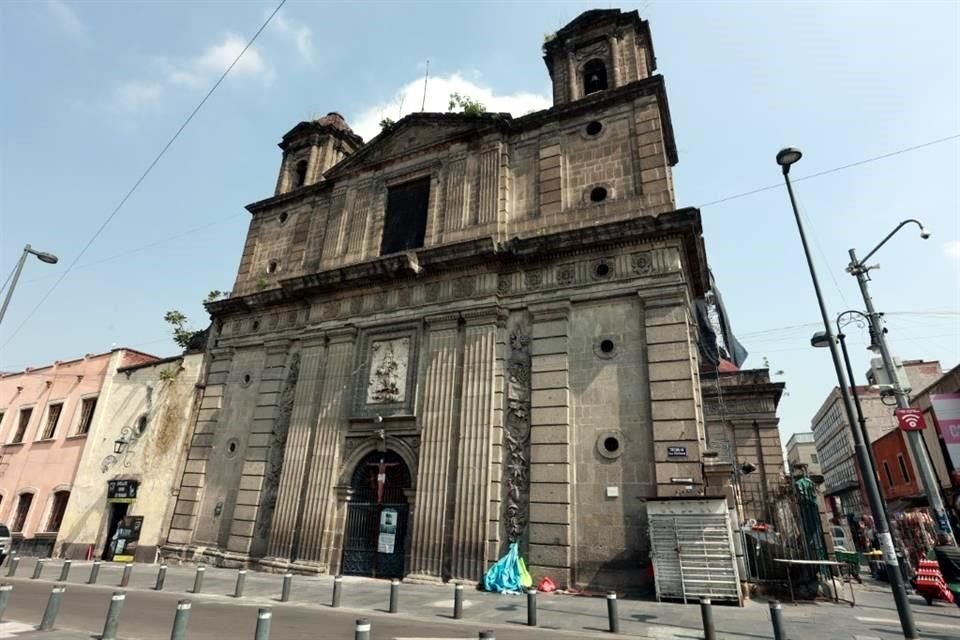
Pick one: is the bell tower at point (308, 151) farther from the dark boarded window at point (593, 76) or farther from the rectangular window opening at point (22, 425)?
the rectangular window opening at point (22, 425)

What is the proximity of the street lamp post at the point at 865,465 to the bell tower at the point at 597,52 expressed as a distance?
9573mm

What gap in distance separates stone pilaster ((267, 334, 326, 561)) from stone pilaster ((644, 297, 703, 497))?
11.5 m

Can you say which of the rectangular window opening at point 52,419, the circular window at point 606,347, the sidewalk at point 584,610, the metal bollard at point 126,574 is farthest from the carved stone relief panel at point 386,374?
the rectangular window opening at point 52,419

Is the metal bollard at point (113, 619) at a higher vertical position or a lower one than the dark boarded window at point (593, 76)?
lower

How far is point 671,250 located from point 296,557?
48.9 feet

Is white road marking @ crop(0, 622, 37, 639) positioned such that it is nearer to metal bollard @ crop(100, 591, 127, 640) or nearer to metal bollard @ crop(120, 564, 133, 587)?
metal bollard @ crop(100, 591, 127, 640)

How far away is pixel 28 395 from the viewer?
27281 mm

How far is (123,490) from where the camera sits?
19.8 meters

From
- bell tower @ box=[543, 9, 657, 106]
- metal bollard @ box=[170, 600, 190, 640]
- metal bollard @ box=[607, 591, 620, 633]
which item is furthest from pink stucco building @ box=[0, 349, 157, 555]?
metal bollard @ box=[607, 591, 620, 633]

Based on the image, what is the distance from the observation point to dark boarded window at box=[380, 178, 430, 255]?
19.2 meters

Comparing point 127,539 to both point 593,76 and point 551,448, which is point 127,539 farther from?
point 593,76

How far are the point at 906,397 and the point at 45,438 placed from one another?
117 ft

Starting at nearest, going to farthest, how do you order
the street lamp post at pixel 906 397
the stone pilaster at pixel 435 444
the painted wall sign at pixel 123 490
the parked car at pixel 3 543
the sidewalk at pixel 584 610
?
1. the sidewalk at pixel 584 610
2. the street lamp post at pixel 906 397
3. the stone pilaster at pixel 435 444
4. the parked car at pixel 3 543
5. the painted wall sign at pixel 123 490

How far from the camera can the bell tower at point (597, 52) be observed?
718 inches
